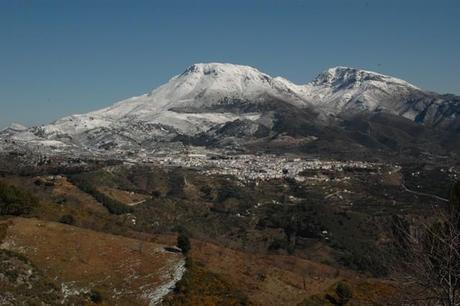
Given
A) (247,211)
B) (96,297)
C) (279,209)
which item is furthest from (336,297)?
(279,209)

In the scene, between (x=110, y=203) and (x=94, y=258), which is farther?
(x=110, y=203)

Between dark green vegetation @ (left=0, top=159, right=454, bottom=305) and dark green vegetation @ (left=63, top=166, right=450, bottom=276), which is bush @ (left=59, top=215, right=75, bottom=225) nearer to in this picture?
dark green vegetation @ (left=0, top=159, right=454, bottom=305)

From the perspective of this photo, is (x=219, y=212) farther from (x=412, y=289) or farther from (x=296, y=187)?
(x=412, y=289)

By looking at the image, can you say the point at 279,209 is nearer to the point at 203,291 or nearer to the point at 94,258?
the point at 94,258

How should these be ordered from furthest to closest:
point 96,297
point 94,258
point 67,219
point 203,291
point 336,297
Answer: point 67,219 → point 336,297 → point 94,258 → point 203,291 → point 96,297

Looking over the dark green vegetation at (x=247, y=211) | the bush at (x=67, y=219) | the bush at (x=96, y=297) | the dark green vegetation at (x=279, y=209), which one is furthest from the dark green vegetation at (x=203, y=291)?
the dark green vegetation at (x=279, y=209)

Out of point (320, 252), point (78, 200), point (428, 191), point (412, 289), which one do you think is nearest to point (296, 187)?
point (428, 191)

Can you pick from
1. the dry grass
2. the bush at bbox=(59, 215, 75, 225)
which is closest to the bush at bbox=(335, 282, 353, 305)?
the dry grass

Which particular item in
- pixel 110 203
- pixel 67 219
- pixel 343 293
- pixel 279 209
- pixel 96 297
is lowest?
pixel 279 209

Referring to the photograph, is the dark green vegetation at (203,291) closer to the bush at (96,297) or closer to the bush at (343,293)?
the bush at (96,297)
